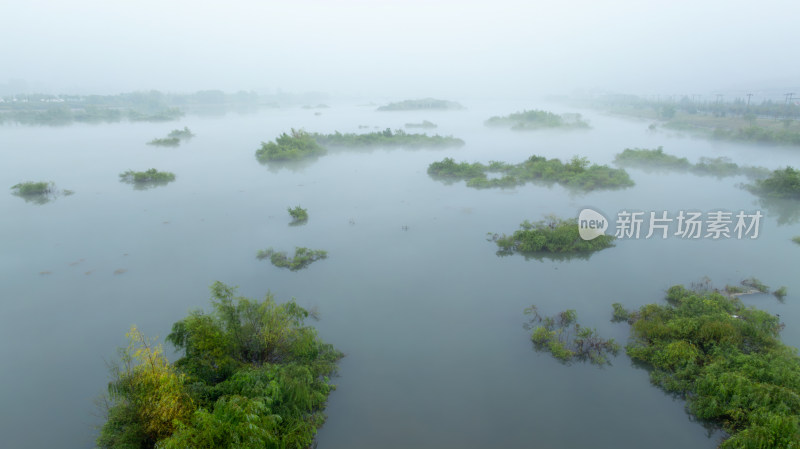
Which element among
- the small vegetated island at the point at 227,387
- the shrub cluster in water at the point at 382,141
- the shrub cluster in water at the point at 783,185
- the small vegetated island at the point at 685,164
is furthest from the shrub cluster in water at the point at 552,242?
the shrub cluster in water at the point at 382,141

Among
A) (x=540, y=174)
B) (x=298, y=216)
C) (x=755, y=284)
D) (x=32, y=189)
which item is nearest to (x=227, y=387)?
(x=298, y=216)

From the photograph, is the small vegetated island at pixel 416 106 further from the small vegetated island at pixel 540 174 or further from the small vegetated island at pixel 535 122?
the small vegetated island at pixel 540 174

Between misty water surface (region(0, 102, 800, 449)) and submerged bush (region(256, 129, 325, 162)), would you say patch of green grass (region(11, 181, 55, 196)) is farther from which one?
submerged bush (region(256, 129, 325, 162))

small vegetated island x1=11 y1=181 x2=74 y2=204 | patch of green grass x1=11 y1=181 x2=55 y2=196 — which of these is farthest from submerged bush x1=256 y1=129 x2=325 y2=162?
patch of green grass x1=11 y1=181 x2=55 y2=196

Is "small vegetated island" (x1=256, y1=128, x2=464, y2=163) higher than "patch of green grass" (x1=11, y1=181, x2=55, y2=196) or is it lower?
higher

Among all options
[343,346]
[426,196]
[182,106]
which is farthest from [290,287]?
[182,106]

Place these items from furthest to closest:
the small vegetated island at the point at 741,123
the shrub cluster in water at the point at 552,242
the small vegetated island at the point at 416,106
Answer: the small vegetated island at the point at 416,106
the small vegetated island at the point at 741,123
the shrub cluster in water at the point at 552,242
